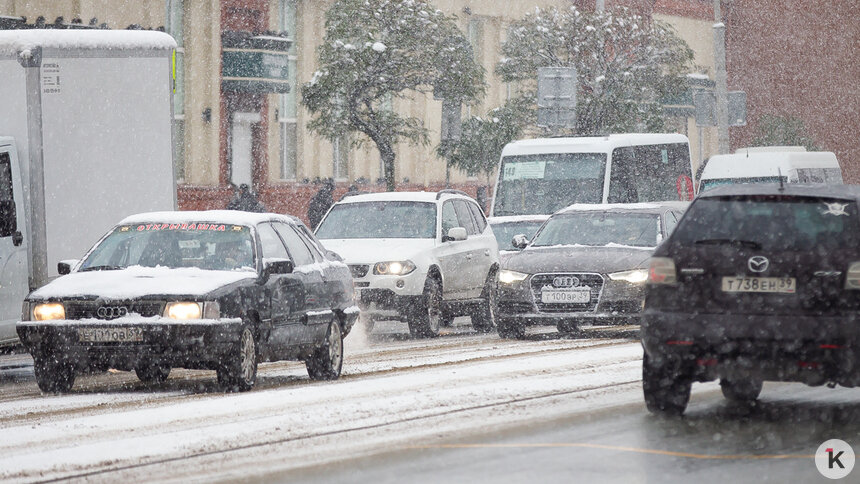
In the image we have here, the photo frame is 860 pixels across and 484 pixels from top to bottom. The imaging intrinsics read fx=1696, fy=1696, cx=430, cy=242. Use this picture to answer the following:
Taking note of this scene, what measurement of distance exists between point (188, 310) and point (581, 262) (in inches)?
281

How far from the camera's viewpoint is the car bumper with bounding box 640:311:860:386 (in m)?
10.5

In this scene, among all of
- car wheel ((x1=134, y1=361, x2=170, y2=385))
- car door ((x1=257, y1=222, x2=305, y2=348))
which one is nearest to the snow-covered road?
car wheel ((x1=134, y1=361, x2=170, y2=385))

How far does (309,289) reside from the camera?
14750 mm

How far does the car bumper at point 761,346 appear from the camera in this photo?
415 inches

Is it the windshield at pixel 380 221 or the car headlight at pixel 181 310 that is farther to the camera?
the windshield at pixel 380 221

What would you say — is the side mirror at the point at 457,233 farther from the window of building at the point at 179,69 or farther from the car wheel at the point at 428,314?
the window of building at the point at 179,69

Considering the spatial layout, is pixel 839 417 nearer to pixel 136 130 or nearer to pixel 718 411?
pixel 718 411

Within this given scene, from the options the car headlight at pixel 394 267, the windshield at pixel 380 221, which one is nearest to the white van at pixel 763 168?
the windshield at pixel 380 221

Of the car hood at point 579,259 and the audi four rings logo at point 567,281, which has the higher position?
the car hood at point 579,259

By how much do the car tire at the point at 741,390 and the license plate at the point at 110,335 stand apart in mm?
4461

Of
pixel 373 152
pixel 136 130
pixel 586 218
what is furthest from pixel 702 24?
pixel 136 130

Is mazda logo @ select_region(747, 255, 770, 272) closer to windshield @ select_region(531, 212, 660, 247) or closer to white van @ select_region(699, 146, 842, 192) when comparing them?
windshield @ select_region(531, 212, 660, 247)

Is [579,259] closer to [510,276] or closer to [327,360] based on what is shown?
[510,276]

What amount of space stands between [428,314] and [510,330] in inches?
45.7
